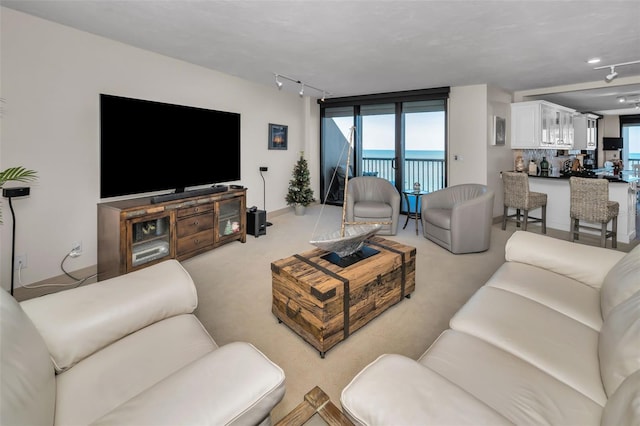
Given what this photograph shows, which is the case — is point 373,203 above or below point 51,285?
above

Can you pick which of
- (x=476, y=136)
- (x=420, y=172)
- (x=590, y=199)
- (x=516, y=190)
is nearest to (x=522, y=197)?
(x=516, y=190)

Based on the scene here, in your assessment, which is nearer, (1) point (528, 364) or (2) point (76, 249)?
(1) point (528, 364)

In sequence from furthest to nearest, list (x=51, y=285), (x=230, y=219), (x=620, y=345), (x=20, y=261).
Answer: (x=230, y=219) < (x=51, y=285) < (x=20, y=261) < (x=620, y=345)

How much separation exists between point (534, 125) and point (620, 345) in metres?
5.63

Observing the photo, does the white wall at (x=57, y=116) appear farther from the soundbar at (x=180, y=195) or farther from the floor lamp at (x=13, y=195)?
the soundbar at (x=180, y=195)

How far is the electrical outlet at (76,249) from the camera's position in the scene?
10.4ft

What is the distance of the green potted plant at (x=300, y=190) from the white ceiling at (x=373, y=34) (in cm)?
195

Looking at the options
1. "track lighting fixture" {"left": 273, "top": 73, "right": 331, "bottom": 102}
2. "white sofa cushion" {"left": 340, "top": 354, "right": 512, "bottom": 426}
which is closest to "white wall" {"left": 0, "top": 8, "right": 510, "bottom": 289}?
"track lighting fixture" {"left": 273, "top": 73, "right": 331, "bottom": 102}

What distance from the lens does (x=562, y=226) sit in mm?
5168

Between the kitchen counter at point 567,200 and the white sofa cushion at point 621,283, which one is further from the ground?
the kitchen counter at point 567,200

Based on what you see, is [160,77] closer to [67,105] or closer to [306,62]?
[67,105]

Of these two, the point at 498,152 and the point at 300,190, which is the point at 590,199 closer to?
the point at 498,152

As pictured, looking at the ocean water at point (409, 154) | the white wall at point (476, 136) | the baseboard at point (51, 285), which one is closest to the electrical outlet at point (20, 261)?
the baseboard at point (51, 285)

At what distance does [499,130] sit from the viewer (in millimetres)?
5465
